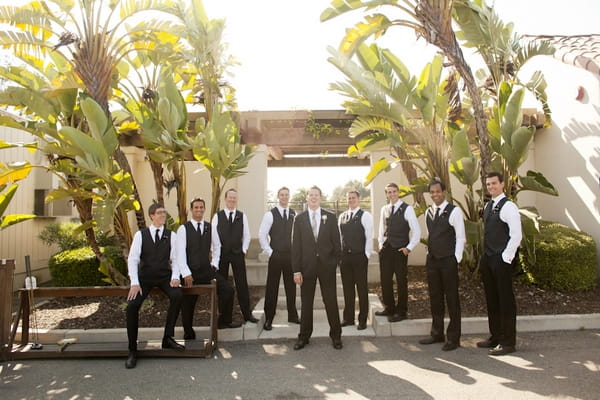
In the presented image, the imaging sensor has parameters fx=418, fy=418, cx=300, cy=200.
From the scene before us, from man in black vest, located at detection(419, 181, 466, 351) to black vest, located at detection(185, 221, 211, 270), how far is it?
2.88 meters

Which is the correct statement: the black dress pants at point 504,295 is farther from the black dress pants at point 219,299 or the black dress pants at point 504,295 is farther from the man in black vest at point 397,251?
the black dress pants at point 219,299

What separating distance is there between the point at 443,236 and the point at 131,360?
3832mm

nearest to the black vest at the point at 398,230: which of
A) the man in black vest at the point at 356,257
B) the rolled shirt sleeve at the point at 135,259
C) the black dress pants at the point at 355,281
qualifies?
Answer: the man in black vest at the point at 356,257

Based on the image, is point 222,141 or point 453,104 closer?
Result: point 222,141

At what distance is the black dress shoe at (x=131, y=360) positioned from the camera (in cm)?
450

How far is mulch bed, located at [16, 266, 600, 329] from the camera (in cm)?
594

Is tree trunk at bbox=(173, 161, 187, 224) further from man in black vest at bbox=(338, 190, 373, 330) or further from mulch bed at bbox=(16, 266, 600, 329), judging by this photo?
man in black vest at bbox=(338, 190, 373, 330)

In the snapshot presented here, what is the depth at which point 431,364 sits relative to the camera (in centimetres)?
444

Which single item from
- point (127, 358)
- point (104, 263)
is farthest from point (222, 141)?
point (127, 358)

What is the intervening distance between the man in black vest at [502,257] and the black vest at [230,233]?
3.18 meters

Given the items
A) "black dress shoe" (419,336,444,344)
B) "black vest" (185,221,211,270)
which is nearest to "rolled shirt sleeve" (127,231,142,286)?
"black vest" (185,221,211,270)

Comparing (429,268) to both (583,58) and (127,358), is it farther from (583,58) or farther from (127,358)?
(583,58)

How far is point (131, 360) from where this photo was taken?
4.55 meters

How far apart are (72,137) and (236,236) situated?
242cm
